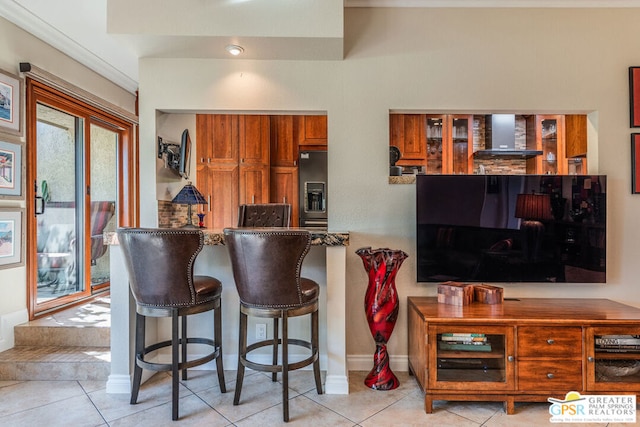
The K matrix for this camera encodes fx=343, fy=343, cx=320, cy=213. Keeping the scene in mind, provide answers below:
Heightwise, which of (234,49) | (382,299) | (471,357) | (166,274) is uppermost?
(234,49)

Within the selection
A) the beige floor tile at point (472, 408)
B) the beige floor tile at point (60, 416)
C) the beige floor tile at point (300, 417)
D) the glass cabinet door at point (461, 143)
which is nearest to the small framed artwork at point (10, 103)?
the beige floor tile at point (60, 416)

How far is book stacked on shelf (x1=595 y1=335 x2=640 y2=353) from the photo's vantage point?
6.54 ft

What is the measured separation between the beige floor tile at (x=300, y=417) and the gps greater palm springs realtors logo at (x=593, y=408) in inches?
46.7

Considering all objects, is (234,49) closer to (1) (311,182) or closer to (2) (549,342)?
(1) (311,182)

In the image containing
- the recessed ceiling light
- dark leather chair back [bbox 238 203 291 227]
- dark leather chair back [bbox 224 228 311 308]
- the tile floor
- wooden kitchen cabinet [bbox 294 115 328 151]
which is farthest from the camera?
wooden kitchen cabinet [bbox 294 115 328 151]

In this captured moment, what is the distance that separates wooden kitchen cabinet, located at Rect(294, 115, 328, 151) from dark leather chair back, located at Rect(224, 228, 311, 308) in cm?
286

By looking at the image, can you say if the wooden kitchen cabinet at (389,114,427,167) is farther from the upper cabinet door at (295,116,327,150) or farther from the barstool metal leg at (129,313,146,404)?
the barstool metal leg at (129,313,146,404)

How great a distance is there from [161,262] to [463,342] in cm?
177

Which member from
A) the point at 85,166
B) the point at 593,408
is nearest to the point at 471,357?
the point at 593,408

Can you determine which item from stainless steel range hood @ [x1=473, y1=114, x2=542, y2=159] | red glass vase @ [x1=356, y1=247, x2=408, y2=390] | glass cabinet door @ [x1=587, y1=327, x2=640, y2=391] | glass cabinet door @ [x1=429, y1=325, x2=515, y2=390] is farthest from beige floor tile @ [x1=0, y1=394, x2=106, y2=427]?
stainless steel range hood @ [x1=473, y1=114, x2=542, y2=159]

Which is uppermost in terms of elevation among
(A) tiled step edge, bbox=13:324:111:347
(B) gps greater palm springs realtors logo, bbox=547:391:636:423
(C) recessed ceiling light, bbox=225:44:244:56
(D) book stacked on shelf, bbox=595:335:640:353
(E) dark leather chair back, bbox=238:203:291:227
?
(C) recessed ceiling light, bbox=225:44:244:56

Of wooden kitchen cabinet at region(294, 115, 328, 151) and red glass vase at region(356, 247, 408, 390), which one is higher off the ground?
wooden kitchen cabinet at region(294, 115, 328, 151)

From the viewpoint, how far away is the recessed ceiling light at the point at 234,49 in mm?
2266

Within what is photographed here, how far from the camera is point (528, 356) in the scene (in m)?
1.95
